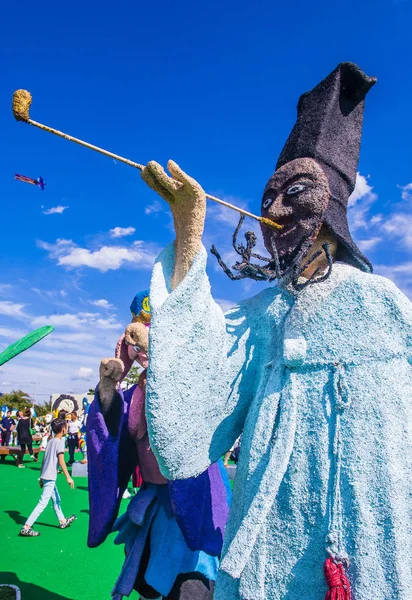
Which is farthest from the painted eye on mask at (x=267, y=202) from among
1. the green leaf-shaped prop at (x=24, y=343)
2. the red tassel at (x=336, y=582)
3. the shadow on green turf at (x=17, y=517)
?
the shadow on green turf at (x=17, y=517)

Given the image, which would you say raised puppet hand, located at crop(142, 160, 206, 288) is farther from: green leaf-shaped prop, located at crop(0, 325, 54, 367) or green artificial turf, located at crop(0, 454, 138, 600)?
green artificial turf, located at crop(0, 454, 138, 600)

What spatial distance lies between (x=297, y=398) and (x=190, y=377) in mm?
363

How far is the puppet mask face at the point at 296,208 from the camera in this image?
186cm

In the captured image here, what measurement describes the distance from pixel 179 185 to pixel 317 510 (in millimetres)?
1103

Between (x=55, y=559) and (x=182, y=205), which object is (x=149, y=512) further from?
(x=55, y=559)

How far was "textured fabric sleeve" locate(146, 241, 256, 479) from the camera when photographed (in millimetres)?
1596

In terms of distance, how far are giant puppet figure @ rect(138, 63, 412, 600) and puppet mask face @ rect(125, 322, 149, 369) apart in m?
1.12

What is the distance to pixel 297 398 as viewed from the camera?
167 centimetres

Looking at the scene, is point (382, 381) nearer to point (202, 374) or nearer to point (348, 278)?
point (348, 278)

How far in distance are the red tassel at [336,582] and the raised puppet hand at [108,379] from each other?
147cm

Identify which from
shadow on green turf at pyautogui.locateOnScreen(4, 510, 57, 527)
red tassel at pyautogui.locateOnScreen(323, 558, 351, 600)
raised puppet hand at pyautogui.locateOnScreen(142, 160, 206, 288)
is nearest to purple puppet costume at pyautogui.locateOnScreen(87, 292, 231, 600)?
red tassel at pyautogui.locateOnScreen(323, 558, 351, 600)

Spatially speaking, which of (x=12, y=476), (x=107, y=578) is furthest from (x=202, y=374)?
(x=12, y=476)

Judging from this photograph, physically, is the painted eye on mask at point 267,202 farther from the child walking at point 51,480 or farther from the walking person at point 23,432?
the walking person at point 23,432

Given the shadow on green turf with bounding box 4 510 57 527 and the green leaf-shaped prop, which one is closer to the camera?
the green leaf-shaped prop
